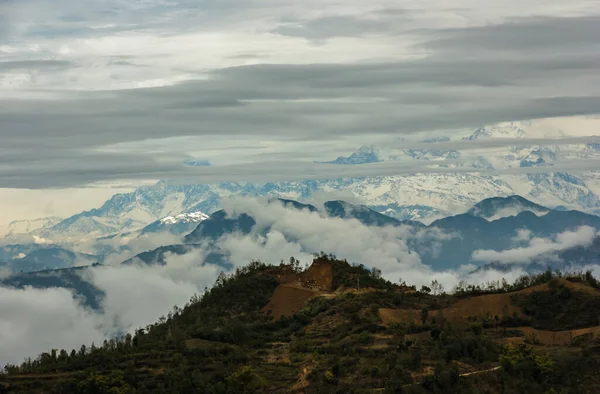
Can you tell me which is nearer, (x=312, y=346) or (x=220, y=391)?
(x=220, y=391)

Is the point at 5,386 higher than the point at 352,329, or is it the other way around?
the point at 5,386

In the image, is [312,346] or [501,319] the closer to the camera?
[312,346]

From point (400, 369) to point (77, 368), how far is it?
58.4 m

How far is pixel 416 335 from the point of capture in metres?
184

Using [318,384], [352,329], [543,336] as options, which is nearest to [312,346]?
[352,329]

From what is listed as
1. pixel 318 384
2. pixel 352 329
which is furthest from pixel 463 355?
pixel 352 329

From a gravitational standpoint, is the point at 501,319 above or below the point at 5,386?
below

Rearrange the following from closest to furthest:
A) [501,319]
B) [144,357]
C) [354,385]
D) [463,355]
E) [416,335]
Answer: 1. [354,385]
2. [463,355]
3. [144,357]
4. [416,335]
5. [501,319]

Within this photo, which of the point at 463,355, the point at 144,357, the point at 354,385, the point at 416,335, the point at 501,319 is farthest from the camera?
the point at 501,319

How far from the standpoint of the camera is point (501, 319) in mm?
195750

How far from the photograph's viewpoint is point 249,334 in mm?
199375

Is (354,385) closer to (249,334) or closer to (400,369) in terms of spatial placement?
(400,369)

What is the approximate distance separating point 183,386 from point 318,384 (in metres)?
22.1

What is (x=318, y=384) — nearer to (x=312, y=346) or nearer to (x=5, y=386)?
(x=312, y=346)
